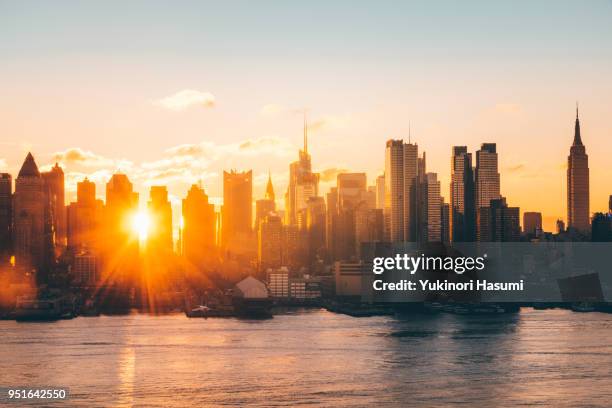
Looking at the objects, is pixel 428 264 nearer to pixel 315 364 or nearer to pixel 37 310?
pixel 37 310

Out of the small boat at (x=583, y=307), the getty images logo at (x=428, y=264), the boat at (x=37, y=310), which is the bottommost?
the small boat at (x=583, y=307)

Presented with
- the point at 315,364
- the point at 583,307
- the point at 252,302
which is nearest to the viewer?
the point at 315,364

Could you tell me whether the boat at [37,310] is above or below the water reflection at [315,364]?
above

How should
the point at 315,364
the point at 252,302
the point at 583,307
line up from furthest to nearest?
the point at 583,307 → the point at 252,302 → the point at 315,364

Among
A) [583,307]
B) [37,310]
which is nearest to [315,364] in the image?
[37,310]

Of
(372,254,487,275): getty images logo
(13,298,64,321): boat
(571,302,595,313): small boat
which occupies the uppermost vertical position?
(372,254,487,275): getty images logo

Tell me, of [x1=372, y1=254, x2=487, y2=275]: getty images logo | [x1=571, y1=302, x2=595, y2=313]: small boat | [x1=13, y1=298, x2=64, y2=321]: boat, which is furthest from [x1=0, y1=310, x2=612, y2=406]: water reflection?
[x1=372, y1=254, x2=487, y2=275]: getty images logo

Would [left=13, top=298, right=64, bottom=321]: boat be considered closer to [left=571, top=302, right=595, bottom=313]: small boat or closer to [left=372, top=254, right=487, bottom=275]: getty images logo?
[left=372, top=254, right=487, bottom=275]: getty images logo

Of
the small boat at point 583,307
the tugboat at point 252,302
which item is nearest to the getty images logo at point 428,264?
the small boat at point 583,307

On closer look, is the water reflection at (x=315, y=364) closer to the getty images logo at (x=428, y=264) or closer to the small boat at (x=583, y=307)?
the small boat at (x=583, y=307)

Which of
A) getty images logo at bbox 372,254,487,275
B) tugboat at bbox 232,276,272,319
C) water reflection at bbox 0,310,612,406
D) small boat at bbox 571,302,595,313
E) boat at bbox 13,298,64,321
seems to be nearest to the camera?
water reflection at bbox 0,310,612,406

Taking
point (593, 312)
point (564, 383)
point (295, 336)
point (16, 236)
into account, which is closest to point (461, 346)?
point (295, 336)
